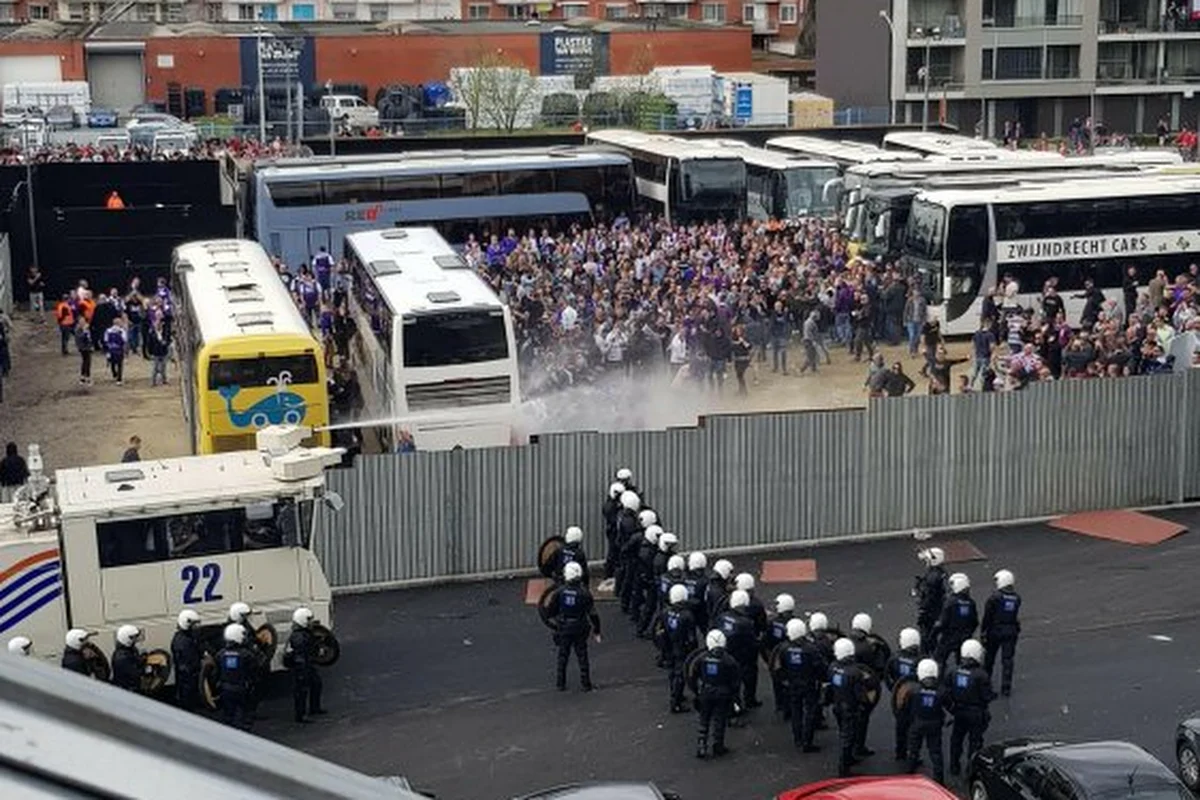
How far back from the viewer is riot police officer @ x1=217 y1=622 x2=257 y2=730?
48.1 feet

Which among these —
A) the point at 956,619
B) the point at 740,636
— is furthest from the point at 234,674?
the point at 956,619

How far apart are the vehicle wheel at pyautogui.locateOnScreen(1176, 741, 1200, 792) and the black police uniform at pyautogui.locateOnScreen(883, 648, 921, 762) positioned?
214 centimetres

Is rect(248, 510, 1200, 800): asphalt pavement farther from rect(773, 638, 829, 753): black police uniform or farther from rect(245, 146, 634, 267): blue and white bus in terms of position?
rect(245, 146, 634, 267): blue and white bus

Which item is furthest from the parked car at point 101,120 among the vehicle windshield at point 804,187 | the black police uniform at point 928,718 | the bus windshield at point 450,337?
the black police uniform at point 928,718

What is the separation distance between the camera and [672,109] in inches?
2517

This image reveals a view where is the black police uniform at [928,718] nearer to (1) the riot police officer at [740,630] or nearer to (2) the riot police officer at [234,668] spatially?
(1) the riot police officer at [740,630]

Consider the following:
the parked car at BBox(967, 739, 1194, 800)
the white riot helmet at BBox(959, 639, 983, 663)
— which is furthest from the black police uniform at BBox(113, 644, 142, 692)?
the parked car at BBox(967, 739, 1194, 800)

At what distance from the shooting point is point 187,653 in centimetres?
1502

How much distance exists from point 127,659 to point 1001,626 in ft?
25.1

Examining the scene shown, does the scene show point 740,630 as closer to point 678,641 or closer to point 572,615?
point 678,641

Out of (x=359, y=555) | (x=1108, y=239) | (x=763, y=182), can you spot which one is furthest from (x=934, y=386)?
(x=763, y=182)

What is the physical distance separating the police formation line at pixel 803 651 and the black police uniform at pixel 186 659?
3197 mm

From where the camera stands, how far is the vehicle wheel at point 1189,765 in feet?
43.7

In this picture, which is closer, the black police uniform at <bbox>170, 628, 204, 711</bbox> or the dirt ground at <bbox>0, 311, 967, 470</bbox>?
the black police uniform at <bbox>170, 628, 204, 711</bbox>
